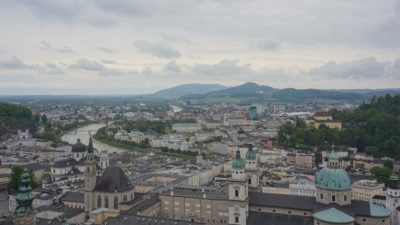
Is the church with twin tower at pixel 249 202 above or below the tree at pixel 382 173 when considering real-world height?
above

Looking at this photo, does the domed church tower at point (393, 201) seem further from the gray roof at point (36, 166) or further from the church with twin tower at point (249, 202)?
the gray roof at point (36, 166)

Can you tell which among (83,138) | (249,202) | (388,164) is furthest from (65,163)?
(83,138)

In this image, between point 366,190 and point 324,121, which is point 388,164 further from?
point 324,121

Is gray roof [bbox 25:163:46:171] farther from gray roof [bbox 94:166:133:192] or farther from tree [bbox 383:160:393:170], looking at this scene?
tree [bbox 383:160:393:170]

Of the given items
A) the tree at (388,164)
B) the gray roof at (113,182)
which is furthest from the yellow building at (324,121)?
the gray roof at (113,182)

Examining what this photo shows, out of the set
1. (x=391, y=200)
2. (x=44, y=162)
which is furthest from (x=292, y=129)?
(x=391, y=200)
